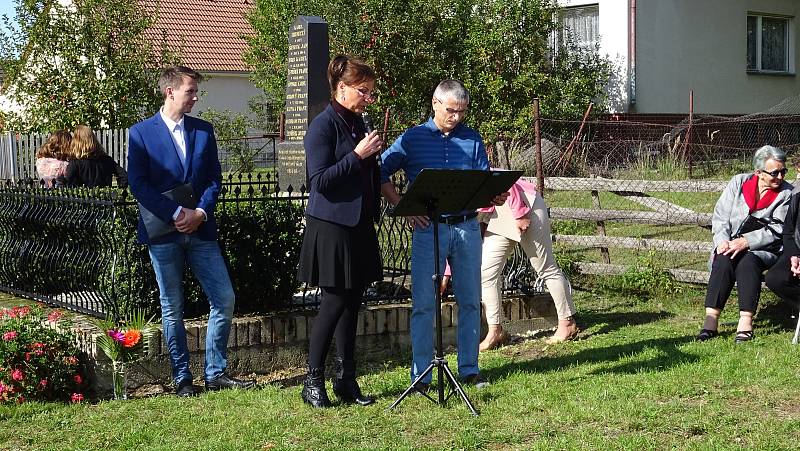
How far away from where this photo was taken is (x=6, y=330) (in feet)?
22.1

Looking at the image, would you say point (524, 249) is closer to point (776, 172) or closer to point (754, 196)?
point (754, 196)

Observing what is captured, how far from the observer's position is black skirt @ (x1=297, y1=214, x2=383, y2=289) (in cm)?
600

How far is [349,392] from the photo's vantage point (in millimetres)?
6258

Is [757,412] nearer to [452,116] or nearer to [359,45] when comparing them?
[452,116]

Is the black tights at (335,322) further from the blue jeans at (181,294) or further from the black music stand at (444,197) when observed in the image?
the blue jeans at (181,294)

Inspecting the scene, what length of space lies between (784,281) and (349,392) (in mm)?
3844

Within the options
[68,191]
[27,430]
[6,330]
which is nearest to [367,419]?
[27,430]

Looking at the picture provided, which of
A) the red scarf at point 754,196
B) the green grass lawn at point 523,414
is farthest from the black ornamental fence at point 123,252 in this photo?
the red scarf at point 754,196

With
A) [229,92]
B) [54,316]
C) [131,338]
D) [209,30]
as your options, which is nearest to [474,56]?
[54,316]

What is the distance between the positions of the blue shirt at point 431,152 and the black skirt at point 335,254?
1.91 feet

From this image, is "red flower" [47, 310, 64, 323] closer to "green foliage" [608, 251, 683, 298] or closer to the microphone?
the microphone

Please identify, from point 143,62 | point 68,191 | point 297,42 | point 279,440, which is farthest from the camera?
point 143,62

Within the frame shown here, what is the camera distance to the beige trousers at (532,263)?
8.37m

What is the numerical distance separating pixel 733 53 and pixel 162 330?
58.5 ft
